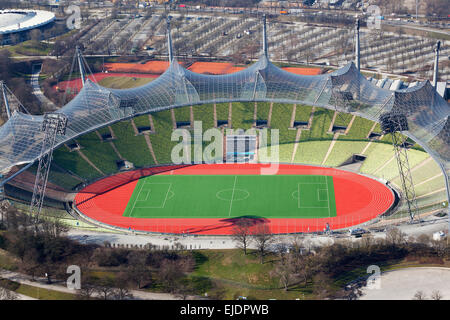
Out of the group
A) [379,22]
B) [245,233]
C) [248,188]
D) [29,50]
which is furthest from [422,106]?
[29,50]

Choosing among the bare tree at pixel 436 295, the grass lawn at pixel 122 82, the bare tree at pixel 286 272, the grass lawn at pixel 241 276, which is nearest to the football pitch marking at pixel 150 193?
the grass lawn at pixel 241 276

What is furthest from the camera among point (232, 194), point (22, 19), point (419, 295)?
point (22, 19)

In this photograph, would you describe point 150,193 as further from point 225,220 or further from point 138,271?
point 138,271

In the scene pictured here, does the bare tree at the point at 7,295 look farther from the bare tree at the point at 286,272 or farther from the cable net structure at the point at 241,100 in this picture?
the bare tree at the point at 286,272

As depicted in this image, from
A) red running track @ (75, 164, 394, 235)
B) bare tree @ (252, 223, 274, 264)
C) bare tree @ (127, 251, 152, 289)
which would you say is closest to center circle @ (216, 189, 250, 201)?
red running track @ (75, 164, 394, 235)

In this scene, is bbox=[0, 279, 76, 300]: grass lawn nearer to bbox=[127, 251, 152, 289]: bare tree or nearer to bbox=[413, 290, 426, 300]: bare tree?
bbox=[127, 251, 152, 289]: bare tree

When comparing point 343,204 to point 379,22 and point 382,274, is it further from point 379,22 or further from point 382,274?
point 379,22

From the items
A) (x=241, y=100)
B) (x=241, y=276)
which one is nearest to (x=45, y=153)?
(x=241, y=100)
